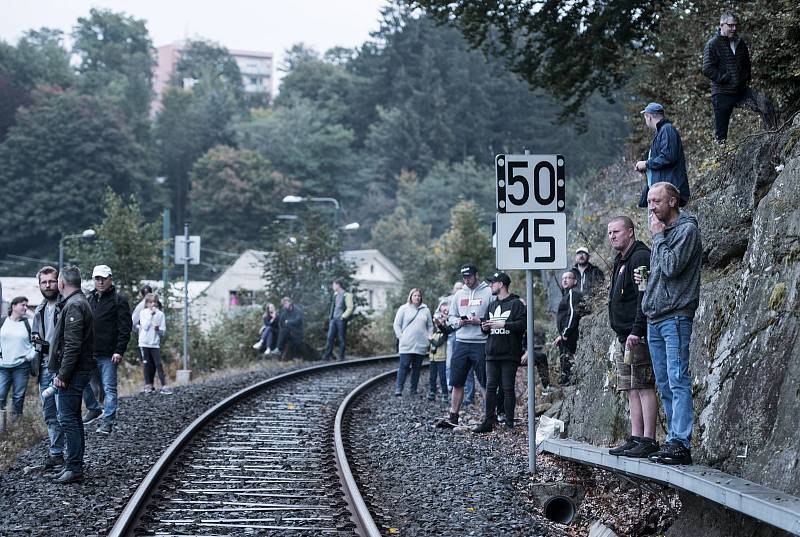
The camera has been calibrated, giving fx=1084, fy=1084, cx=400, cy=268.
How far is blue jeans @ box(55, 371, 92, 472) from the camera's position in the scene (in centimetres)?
1057

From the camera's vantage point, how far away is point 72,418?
1069cm

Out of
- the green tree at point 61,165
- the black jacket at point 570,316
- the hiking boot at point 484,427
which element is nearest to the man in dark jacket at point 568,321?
the black jacket at point 570,316

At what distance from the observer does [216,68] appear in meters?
135

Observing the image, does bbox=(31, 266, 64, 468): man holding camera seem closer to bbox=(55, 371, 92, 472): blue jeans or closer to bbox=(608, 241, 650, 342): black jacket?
bbox=(55, 371, 92, 472): blue jeans

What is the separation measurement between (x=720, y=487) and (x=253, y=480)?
5.59m

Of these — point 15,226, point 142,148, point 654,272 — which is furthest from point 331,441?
point 142,148

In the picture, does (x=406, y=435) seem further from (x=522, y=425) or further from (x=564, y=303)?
(x=564, y=303)

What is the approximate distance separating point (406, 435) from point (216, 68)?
413ft

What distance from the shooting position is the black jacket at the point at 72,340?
1058 cm

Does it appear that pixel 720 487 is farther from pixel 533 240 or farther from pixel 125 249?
pixel 125 249

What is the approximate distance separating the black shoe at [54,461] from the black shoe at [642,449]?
599 centimetres

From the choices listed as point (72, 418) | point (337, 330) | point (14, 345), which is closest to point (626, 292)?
point (72, 418)

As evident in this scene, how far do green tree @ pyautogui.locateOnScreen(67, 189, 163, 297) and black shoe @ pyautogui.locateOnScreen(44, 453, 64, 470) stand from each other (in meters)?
19.6

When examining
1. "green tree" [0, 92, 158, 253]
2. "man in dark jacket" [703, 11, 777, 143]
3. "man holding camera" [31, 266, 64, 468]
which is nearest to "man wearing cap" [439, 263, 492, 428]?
"man in dark jacket" [703, 11, 777, 143]
